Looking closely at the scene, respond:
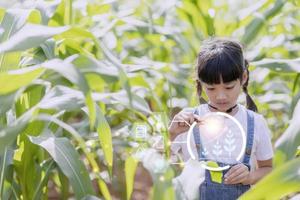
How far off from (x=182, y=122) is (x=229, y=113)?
0.10 metres

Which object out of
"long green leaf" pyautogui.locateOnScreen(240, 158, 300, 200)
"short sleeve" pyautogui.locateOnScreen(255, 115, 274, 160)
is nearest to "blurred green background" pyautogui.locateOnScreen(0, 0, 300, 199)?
"long green leaf" pyautogui.locateOnScreen(240, 158, 300, 200)

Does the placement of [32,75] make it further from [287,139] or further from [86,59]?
[287,139]

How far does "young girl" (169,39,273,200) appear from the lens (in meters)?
1.36

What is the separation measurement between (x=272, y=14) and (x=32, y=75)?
144 cm

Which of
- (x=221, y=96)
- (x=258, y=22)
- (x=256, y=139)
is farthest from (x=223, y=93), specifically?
(x=258, y=22)

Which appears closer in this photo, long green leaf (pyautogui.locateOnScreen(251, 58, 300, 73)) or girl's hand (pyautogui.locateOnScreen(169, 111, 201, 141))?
girl's hand (pyautogui.locateOnScreen(169, 111, 201, 141))

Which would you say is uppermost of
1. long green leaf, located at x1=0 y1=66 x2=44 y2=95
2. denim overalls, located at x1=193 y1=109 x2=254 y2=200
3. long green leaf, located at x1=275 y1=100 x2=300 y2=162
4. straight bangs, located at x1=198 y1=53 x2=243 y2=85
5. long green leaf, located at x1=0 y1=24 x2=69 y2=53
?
long green leaf, located at x1=0 y1=24 x2=69 y2=53

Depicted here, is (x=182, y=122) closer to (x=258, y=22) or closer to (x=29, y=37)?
(x=29, y=37)

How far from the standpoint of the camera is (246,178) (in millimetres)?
1374

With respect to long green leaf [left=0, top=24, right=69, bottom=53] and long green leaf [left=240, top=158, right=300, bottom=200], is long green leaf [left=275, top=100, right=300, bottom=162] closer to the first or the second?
long green leaf [left=240, top=158, right=300, bottom=200]

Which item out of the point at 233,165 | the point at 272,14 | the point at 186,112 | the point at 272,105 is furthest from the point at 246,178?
the point at 272,105

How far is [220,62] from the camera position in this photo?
4.53ft

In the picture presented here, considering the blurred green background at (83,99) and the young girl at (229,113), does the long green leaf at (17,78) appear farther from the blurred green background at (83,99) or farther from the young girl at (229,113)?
the young girl at (229,113)

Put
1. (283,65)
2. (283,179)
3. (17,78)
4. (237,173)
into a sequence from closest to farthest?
1. (283,179)
2. (17,78)
3. (237,173)
4. (283,65)
